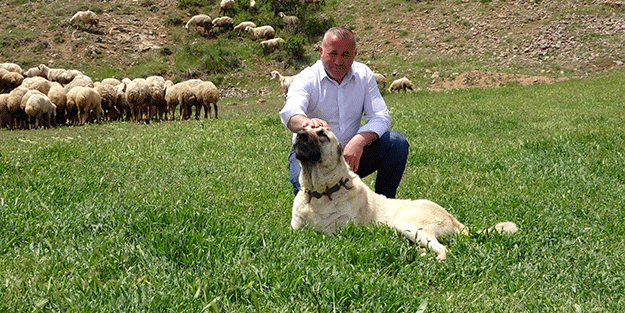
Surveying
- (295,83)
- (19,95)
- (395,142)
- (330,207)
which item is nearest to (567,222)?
(395,142)

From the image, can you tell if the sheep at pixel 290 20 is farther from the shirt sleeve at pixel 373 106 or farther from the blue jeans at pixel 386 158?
A: the blue jeans at pixel 386 158

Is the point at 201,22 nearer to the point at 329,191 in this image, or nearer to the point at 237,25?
the point at 237,25

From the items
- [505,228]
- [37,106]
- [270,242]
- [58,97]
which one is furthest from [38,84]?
[505,228]

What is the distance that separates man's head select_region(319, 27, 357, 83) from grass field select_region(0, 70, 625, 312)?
1.51 metres

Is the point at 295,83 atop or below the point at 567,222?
atop

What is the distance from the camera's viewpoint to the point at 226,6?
3978 centimetres

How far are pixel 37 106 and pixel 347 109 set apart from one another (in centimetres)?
1436

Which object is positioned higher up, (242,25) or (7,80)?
(242,25)

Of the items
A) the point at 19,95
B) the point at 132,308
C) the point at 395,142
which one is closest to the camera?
the point at 132,308

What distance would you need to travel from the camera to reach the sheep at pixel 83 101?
1692 cm

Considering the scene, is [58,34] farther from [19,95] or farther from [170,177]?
[170,177]

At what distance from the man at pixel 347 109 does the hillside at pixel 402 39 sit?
22024 mm

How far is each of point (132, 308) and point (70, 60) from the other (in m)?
34.0

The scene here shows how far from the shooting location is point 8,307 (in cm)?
240
